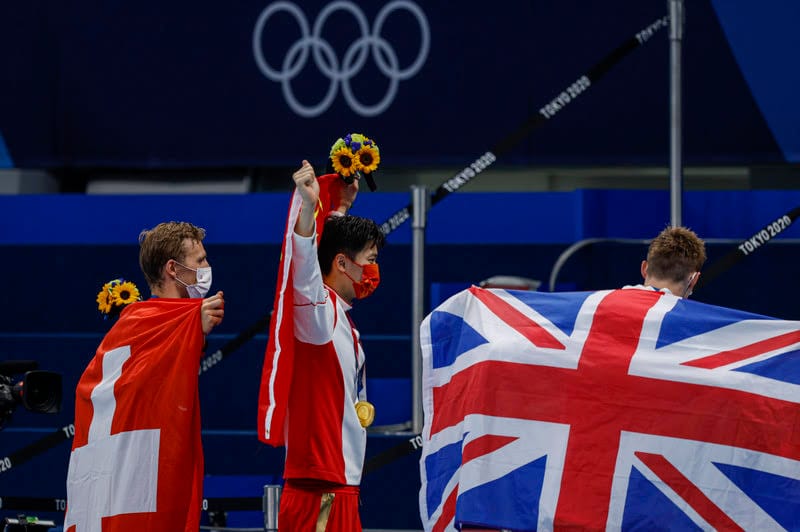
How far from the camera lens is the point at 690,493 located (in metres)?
4.15

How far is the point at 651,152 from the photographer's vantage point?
7.71 m

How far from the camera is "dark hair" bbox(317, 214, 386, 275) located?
13.7 ft

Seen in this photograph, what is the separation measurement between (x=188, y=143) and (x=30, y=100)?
1090 mm

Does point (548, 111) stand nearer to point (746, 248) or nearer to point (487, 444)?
point (746, 248)

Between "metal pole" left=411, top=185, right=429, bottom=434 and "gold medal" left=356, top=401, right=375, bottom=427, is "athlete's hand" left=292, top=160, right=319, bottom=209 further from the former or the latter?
"metal pole" left=411, top=185, right=429, bottom=434

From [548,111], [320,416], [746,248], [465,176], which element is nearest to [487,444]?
[320,416]

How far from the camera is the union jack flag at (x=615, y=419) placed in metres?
4.14

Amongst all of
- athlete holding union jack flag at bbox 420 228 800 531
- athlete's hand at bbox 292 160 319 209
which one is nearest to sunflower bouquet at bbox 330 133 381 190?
athlete's hand at bbox 292 160 319 209

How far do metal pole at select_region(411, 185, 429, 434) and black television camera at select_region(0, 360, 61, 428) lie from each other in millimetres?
1912

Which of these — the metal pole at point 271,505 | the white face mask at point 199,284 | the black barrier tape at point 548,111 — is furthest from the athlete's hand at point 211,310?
the black barrier tape at point 548,111

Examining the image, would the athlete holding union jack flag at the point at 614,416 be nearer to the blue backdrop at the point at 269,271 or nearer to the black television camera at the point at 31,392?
the black television camera at the point at 31,392

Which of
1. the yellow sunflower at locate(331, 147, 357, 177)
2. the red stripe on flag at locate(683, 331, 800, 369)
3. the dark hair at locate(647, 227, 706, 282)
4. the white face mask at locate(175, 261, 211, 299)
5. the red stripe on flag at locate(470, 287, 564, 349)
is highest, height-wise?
the yellow sunflower at locate(331, 147, 357, 177)

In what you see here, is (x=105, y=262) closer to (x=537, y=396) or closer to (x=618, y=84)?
(x=618, y=84)

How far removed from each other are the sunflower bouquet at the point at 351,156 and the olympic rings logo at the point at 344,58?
375 centimetres
